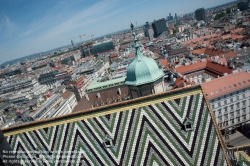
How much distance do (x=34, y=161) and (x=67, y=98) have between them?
72702 mm

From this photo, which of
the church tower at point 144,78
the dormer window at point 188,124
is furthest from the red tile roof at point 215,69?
the dormer window at point 188,124

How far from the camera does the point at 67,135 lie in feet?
47.5

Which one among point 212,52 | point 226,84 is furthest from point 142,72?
point 212,52

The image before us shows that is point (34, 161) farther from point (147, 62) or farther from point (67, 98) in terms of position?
point (67, 98)

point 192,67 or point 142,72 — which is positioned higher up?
point 142,72

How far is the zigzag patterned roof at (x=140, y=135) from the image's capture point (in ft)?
43.3

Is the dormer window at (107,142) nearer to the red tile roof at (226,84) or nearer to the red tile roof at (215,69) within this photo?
the red tile roof at (226,84)

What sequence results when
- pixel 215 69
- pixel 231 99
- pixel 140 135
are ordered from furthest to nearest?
pixel 215 69 < pixel 231 99 < pixel 140 135

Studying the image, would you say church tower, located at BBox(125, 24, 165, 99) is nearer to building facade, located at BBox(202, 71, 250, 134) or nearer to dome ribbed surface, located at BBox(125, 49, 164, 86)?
dome ribbed surface, located at BBox(125, 49, 164, 86)

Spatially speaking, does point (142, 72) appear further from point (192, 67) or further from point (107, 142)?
point (192, 67)

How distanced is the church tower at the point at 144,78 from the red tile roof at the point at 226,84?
23.1 meters

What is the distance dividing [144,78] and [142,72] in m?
0.76

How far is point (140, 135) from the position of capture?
13820 millimetres

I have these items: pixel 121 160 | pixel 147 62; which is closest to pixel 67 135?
pixel 121 160
